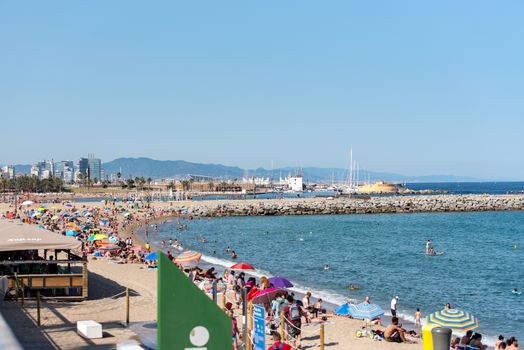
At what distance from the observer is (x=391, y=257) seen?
38406 millimetres

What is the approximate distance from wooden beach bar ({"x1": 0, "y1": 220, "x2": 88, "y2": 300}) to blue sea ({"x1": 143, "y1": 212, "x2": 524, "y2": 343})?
387 inches

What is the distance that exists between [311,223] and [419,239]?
19952 millimetres

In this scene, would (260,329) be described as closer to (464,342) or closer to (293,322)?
(293,322)

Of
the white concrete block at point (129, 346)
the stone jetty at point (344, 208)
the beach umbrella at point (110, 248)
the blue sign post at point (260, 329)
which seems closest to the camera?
the blue sign post at point (260, 329)

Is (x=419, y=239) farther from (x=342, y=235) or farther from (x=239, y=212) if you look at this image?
(x=239, y=212)

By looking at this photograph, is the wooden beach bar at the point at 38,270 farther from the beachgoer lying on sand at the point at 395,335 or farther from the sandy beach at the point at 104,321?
the beachgoer lying on sand at the point at 395,335

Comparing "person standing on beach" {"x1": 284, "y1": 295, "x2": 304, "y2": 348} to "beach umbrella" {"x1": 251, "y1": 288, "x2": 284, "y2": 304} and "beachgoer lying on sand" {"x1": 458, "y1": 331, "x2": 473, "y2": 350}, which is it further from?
"beachgoer lying on sand" {"x1": 458, "y1": 331, "x2": 473, "y2": 350}

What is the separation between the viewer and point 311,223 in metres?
69.8

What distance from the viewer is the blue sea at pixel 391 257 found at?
23.4 meters

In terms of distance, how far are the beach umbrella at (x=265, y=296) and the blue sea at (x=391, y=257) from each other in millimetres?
5427

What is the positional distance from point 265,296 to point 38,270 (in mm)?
6132

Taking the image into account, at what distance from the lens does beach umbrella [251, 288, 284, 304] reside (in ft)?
55.0

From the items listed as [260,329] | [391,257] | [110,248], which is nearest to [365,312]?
[260,329]

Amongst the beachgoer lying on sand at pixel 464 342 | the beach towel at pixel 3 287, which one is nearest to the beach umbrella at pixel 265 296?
the beachgoer lying on sand at pixel 464 342
